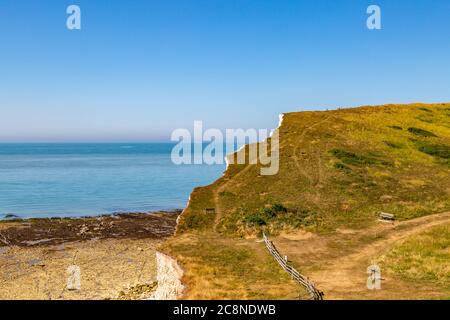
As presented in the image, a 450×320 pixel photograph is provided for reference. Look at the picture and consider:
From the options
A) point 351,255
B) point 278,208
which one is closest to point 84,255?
point 278,208

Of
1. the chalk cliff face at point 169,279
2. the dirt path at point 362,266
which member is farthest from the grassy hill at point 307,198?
the dirt path at point 362,266

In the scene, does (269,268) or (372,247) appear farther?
(372,247)

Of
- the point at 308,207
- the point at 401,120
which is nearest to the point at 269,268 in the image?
the point at 308,207

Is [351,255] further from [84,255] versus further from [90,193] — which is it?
[90,193]

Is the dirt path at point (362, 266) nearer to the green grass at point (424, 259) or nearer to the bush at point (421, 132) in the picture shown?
the green grass at point (424, 259)

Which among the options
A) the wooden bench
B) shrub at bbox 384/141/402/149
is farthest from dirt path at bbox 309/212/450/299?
shrub at bbox 384/141/402/149
